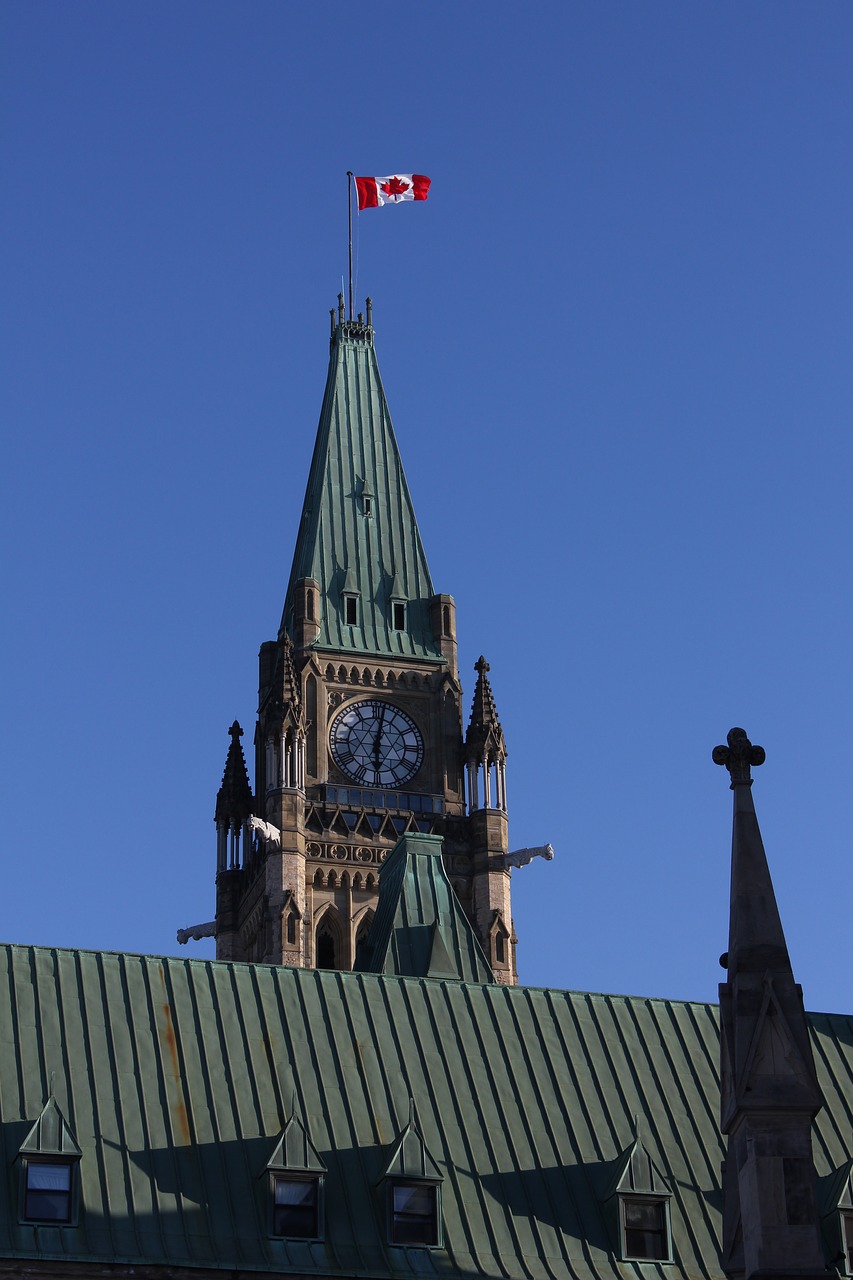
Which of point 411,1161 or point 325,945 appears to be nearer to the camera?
point 411,1161

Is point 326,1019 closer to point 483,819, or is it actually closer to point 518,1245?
point 518,1245

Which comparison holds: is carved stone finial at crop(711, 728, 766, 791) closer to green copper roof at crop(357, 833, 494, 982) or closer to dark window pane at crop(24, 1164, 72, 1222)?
dark window pane at crop(24, 1164, 72, 1222)

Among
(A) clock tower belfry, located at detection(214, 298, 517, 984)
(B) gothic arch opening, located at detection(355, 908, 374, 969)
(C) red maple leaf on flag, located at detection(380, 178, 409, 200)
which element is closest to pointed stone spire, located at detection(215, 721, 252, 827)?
(A) clock tower belfry, located at detection(214, 298, 517, 984)

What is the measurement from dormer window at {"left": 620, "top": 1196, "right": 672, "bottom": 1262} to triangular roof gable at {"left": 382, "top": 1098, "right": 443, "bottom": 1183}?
4.11 meters

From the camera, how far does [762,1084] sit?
4594cm

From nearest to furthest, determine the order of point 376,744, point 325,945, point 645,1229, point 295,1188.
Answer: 1. point 295,1188
2. point 645,1229
3. point 325,945
4. point 376,744

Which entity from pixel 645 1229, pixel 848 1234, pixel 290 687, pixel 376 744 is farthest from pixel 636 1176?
pixel 376 744

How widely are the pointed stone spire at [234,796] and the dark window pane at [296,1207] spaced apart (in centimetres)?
6596

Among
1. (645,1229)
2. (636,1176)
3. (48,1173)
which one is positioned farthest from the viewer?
(636,1176)

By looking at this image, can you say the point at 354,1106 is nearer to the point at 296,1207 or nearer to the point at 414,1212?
the point at 414,1212

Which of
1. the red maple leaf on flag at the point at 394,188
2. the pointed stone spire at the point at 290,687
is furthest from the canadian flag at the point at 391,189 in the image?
the pointed stone spire at the point at 290,687

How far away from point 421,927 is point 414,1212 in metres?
22.5

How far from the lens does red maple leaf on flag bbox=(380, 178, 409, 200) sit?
130 metres

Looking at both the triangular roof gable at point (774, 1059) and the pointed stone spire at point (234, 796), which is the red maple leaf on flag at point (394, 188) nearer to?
the pointed stone spire at point (234, 796)
